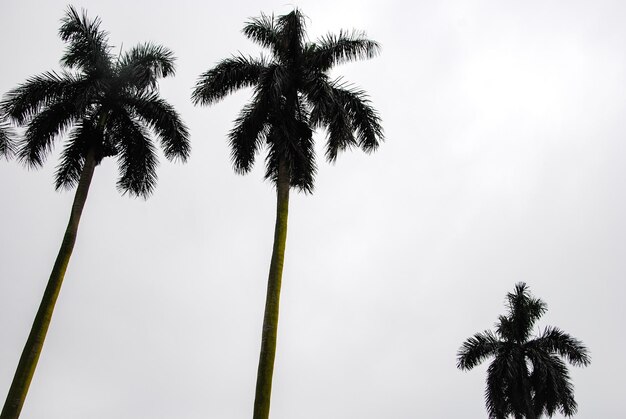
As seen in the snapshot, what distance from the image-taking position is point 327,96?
19.2 meters

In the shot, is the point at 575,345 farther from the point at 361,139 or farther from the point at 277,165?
the point at 277,165

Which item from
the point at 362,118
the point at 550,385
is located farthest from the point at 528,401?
the point at 362,118

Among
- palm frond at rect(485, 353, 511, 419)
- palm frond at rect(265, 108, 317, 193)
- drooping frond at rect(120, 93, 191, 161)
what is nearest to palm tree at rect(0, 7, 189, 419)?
drooping frond at rect(120, 93, 191, 161)

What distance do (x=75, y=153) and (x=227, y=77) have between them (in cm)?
686

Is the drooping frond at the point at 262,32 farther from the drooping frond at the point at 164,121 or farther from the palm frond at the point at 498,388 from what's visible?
the palm frond at the point at 498,388

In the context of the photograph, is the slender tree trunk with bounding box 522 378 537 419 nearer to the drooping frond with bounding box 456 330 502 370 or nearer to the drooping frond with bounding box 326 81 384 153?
the drooping frond with bounding box 456 330 502 370

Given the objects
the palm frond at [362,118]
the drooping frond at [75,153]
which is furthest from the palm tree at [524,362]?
the drooping frond at [75,153]

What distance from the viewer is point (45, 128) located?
20344 mm

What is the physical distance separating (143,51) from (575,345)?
32084 mm

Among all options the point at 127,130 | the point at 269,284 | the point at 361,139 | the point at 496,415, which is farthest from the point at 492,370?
the point at 127,130

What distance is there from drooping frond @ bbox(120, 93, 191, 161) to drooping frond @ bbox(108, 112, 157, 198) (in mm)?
488

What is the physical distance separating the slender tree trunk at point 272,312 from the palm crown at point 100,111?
6.34 meters

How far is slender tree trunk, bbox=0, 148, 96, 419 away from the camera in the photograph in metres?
15.4

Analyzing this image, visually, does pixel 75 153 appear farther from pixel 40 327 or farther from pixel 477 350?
pixel 477 350
